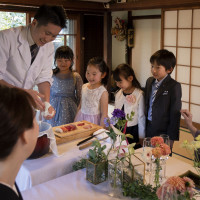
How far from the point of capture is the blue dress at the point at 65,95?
110 inches

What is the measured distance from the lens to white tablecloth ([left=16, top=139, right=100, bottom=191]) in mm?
1446

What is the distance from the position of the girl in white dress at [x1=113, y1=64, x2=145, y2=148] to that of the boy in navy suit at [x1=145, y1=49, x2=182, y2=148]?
2.8 inches

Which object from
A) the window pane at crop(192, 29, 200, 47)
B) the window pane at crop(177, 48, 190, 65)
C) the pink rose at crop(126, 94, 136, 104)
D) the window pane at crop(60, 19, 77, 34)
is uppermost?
the window pane at crop(60, 19, 77, 34)

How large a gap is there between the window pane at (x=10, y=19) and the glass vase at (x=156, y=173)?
12.7 ft

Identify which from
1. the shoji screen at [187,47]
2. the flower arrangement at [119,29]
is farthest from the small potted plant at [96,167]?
the flower arrangement at [119,29]

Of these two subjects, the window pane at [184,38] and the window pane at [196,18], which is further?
the window pane at [184,38]

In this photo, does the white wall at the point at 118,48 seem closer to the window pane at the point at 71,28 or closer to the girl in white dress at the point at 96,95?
the window pane at the point at 71,28

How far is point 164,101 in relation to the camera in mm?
2230

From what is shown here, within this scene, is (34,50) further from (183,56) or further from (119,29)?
(119,29)

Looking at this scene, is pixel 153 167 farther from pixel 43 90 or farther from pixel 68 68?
pixel 68 68

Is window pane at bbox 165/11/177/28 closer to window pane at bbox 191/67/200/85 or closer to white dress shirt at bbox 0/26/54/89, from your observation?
window pane at bbox 191/67/200/85

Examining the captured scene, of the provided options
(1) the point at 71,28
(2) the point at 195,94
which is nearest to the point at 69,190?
(2) the point at 195,94

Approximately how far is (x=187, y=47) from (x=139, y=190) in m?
3.68

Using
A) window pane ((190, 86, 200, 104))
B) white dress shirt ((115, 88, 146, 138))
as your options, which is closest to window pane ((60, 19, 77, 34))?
window pane ((190, 86, 200, 104))
